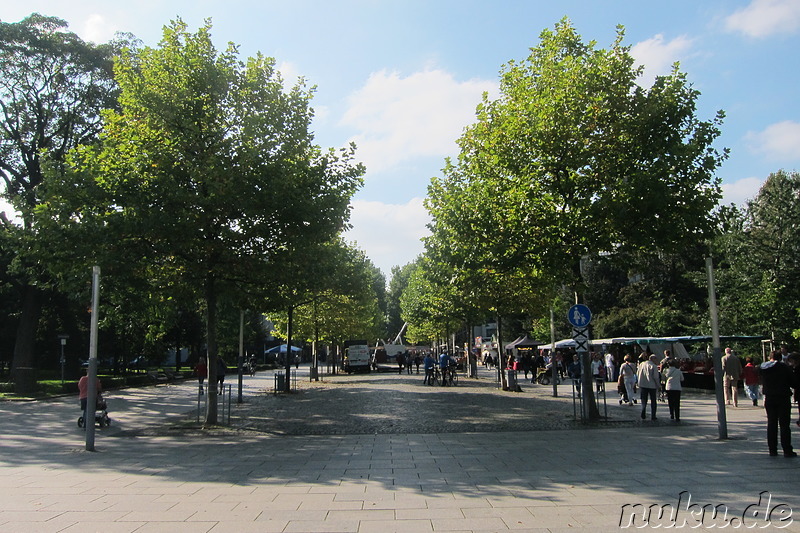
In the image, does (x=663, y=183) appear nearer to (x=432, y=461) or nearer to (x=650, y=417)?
(x=650, y=417)

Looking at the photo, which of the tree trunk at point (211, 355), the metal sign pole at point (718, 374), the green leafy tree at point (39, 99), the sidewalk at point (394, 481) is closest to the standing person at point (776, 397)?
the sidewalk at point (394, 481)

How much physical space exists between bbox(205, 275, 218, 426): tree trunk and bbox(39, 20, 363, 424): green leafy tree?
0.13 ft

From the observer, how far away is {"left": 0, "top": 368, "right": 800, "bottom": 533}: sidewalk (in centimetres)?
652

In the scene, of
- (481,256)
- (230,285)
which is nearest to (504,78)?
(481,256)

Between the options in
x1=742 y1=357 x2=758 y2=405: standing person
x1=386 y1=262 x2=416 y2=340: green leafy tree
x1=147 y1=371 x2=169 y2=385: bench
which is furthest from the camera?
x1=386 y1=262 x2=416 y2=340: green leafy tree

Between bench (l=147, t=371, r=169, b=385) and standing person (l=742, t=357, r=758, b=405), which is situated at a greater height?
standing person (l=742, t=357, r=758, b=405)

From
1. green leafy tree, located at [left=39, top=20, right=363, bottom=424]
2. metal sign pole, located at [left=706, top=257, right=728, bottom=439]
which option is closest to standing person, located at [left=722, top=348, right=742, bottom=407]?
metal sign pole, located at [left=706, top=257, right=728, bottom=439]

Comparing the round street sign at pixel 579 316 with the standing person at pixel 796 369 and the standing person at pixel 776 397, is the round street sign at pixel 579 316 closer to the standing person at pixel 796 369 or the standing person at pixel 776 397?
the standing person at pixel 796 369

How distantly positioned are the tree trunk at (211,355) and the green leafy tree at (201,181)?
0.04 meters

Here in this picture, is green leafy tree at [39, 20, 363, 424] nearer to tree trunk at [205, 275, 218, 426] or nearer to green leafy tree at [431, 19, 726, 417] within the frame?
tree trunk at [205, 275, 218, 426]

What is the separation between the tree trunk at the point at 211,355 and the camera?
628 inches

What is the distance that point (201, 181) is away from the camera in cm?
A: 1512

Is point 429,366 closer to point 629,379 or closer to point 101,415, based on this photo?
point 629,379

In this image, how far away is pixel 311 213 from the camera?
16.2 m
